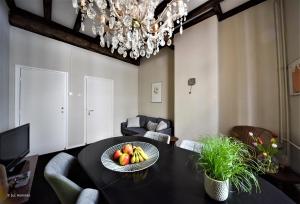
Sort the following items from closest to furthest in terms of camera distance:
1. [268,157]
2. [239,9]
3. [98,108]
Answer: [268,157] < [239,9] < [98,108]

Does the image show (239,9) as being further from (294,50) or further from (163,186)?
(163,186)

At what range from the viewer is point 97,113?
4.19 m

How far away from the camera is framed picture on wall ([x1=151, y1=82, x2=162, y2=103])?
4461mm

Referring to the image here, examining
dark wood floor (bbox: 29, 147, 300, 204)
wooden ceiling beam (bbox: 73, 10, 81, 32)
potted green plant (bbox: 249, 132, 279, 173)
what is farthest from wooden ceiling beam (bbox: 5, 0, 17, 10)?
potted green plant (bbox: 249, 132, 279, 173)

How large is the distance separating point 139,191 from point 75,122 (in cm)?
344

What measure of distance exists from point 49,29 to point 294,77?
15.2 feet

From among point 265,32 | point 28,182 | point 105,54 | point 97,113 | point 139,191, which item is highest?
point 105,54

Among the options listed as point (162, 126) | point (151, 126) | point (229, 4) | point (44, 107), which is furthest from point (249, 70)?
point (44, 107)

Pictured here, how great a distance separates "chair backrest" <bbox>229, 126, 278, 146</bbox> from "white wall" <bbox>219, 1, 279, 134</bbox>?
17 cm

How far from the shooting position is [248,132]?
2439 mm

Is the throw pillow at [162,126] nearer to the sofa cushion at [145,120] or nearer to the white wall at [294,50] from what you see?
the sofa cushion at [145,120]

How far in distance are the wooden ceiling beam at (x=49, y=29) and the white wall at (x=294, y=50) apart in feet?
13.3

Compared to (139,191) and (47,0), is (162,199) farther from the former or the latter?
(47,0)

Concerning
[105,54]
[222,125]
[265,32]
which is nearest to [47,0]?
[105,54]
